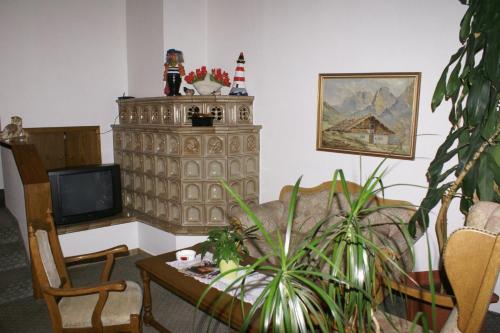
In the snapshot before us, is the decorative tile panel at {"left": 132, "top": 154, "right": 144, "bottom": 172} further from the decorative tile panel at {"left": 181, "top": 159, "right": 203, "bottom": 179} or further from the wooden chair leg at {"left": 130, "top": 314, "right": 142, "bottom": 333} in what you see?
the wooden chair leg at {"left": 130, "top": 314, "right": 142, "bottom": 333}

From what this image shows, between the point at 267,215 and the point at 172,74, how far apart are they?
1.78 m

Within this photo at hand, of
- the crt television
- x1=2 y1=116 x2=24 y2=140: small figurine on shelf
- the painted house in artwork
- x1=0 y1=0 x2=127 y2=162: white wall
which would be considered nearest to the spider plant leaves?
the painted house in artwork

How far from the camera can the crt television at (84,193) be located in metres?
4.00


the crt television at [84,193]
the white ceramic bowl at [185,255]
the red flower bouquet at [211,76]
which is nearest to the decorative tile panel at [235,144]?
the red flower bouquet at [211,76]

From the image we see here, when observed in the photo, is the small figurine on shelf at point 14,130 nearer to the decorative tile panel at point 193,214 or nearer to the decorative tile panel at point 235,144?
the decorative tile panel at point 193,214

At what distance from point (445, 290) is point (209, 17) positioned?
375 centimetres

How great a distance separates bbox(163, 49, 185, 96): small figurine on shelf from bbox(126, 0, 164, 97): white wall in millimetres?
240

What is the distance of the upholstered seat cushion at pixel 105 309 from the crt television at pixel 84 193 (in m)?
1.76

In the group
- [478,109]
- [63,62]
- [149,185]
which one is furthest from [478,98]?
[63,62]

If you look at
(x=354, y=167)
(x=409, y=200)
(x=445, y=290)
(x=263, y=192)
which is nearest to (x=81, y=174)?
(x=263, y=192)

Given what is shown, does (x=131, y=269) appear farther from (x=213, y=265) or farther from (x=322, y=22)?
(x=322, y=22)

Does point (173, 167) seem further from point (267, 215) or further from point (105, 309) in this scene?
point (105, 309)

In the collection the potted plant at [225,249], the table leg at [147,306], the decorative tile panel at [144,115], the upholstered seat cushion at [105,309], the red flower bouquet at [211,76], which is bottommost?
the table leg at [147,306]

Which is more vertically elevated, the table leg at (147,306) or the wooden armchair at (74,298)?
the wooden armchair at (74,298)
